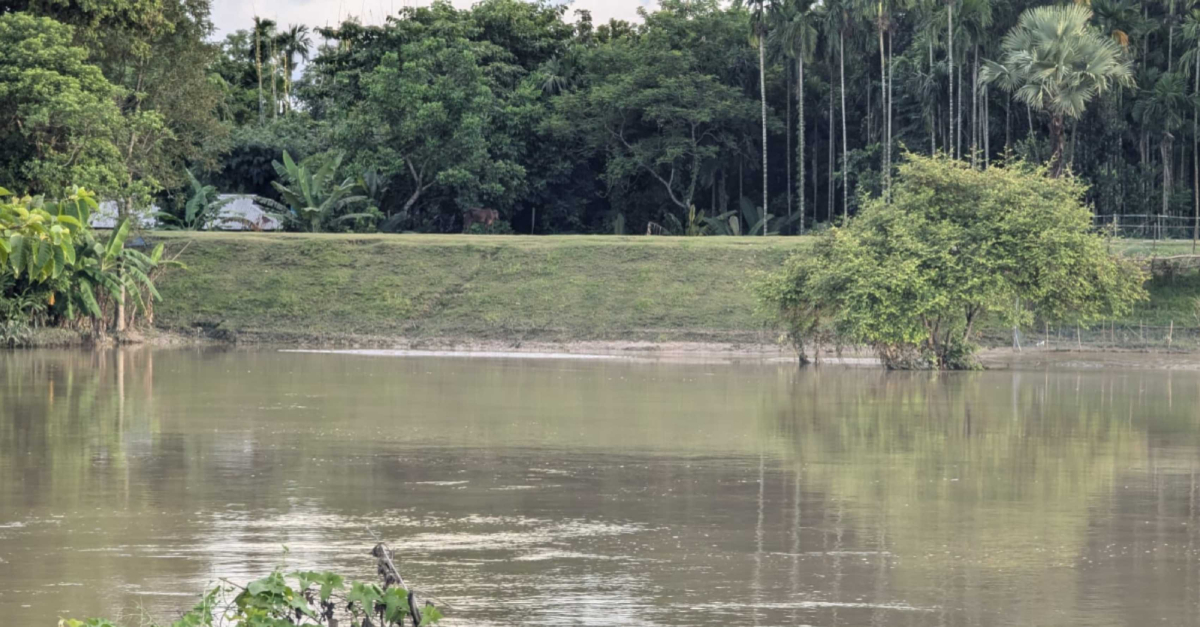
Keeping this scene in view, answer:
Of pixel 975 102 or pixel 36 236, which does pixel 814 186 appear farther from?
pixel 36 236

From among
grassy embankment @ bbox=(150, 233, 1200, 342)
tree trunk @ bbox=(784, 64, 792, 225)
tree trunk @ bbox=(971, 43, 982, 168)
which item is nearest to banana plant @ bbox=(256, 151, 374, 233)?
grassy embankment @ bbox=(150, 233, 1200, 342)

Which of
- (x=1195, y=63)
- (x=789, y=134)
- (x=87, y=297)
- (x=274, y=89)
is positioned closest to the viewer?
(x=87, y=297)

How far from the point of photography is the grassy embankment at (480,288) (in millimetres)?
42062

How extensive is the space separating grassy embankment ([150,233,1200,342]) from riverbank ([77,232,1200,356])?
0.06 meters

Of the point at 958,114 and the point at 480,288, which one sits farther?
the point at 958,114

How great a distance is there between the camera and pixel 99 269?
3881 cm

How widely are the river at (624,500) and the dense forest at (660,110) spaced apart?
22.6 metres

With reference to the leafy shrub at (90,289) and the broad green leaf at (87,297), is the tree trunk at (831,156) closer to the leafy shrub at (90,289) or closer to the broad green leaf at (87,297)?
the leafy shrub at (90,289)

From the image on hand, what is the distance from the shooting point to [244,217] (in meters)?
61.7

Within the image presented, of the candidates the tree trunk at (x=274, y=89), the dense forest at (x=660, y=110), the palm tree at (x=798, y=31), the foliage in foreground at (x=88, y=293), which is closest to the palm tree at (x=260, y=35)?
the tree trunk at (x=274, y=89)

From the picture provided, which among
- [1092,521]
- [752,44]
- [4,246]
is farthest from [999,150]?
[4,246]

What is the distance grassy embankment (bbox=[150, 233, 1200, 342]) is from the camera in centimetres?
4206

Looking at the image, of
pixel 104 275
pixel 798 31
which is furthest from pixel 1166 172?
pixel 104 275

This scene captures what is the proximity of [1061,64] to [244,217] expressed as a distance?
32.0 metres
